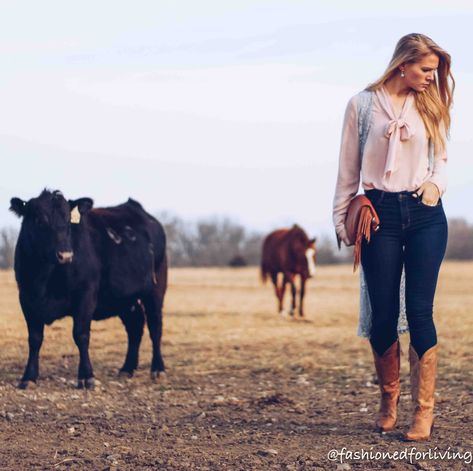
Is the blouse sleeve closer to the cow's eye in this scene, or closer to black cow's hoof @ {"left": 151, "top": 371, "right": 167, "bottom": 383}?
the cow's eye

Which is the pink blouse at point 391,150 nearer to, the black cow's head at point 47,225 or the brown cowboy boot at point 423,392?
the brown cowboy boot at point 423,392

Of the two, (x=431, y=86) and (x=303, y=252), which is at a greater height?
(x=431, y=86)

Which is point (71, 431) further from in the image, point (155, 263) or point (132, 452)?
point (155, 263)

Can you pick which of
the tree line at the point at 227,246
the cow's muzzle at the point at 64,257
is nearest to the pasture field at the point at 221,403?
the cow's muzzle at the point at 64,257

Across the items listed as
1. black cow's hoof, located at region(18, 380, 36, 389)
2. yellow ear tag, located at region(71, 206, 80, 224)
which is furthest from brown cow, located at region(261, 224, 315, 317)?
black cow's hoof, located at region(18, 380, 36, 389)

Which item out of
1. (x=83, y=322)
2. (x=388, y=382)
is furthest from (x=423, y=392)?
(x=83, y=322)

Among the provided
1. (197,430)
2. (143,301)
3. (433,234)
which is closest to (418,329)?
(433,234)

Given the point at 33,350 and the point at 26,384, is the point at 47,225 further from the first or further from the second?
the point at 26,384

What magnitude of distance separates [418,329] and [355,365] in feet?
15.4

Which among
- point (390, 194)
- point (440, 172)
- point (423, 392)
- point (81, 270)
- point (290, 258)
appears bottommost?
point (423, 392)

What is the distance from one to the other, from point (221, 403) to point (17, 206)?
2.73 metres

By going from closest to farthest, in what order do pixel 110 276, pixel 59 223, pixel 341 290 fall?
1. pixel 59 223
2. pixel 110 276
3. pixel 341 290

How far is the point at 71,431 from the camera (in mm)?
6379

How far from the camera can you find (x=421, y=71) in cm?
548
